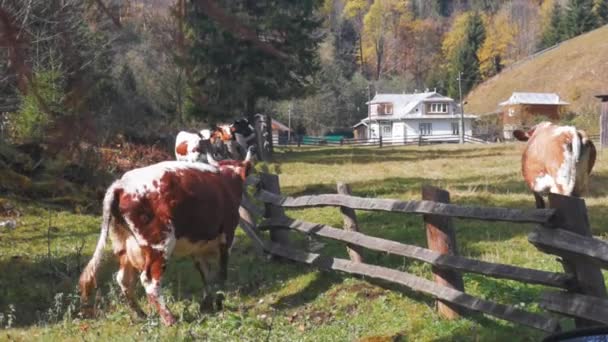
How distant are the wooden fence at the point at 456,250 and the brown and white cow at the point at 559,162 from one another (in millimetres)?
4274

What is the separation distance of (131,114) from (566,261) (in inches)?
550

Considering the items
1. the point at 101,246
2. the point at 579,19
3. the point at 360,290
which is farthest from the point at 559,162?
the point at 579,19

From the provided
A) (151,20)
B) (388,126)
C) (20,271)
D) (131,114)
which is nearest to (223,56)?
(131,114)

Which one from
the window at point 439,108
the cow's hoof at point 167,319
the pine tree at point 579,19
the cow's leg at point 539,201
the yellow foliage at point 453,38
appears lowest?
the cow's hoof at point 167,319

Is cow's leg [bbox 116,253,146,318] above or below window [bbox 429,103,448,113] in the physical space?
below

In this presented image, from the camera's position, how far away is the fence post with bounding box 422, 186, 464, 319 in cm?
732

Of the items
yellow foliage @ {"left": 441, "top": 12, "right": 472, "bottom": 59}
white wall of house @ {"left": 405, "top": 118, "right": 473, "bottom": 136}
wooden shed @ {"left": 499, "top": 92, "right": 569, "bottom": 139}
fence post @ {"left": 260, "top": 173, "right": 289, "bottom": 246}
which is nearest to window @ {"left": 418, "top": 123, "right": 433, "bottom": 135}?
white wall of house @ {"left": 405, "top": 118, "right": 473, "bottom": 136}

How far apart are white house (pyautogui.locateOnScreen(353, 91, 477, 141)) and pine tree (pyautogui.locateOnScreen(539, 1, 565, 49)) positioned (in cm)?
2785

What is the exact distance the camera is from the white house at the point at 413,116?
80.9 m

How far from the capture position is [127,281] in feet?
25.9

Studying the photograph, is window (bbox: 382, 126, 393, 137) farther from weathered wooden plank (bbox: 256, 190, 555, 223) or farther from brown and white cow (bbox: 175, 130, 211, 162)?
weathered wooden plank (bbox: 256, 190, 555, 223)

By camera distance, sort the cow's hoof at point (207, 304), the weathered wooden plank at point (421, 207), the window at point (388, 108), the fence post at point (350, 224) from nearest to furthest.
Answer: the weathered wooden plank at point (421, 207)
the cow's hoof at point (207, 304)
the fence post at point (350, 224)
the window at point (388, 108)

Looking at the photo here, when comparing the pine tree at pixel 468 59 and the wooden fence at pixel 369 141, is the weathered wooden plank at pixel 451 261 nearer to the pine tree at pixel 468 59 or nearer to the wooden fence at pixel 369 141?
the wooden fence at pixel 369 141

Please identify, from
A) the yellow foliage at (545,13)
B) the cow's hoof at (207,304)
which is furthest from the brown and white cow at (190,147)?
the yellow foliage at (545,13)
